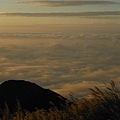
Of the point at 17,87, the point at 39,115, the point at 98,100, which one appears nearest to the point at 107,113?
the point at 98,100

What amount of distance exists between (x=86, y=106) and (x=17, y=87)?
15518 mm

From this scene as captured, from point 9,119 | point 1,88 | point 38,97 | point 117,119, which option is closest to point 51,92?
point 38,97

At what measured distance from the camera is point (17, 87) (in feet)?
87.2

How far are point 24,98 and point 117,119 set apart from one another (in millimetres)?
13492

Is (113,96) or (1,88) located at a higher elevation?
(113,96)

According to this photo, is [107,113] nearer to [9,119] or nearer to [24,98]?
[9,119]

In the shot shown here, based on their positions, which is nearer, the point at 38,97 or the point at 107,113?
the point at 107,113

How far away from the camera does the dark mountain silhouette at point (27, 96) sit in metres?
22.2

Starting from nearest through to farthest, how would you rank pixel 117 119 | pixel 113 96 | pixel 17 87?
pixel 117 119 → pixel 113 96 → pixel 17 87

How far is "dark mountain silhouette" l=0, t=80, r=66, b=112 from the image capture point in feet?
72.7

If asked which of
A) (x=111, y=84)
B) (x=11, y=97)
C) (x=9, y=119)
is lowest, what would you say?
(x=11, y=97)

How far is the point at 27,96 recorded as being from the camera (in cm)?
2420

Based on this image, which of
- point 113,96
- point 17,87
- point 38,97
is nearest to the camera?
point 113,96

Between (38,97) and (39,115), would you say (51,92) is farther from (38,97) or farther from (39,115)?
(39,115)
